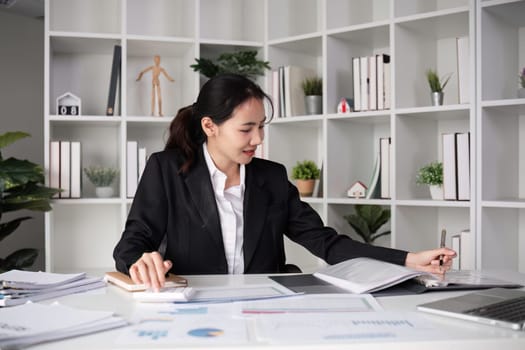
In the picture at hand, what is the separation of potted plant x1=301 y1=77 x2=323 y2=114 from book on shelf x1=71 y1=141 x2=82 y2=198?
1.23 m

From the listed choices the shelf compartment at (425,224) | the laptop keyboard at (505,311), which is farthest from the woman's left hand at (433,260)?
the shelf compartment at (425,224)

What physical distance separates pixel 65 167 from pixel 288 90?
1.24 metres

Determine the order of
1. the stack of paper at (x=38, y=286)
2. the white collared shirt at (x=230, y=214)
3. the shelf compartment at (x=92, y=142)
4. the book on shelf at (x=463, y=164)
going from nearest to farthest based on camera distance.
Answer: the stack of paper at (x=38, y=286), the white collared shirt at (x=230, y=214), the book on shelf at (x=463, y=164), the shelf compartment at (x=92, y=142)

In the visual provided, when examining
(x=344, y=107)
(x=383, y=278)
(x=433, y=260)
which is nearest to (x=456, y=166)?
(x=344, y=107)

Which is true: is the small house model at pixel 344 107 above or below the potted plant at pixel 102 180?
above

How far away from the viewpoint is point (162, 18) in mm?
3623

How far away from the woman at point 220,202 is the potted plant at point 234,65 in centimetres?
100

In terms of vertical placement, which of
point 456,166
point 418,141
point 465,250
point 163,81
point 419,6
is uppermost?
point 419,6

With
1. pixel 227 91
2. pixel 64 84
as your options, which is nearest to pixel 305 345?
pixel 227 91

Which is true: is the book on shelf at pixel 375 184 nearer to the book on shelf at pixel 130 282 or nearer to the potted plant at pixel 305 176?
the potted plant at pixel 305 176

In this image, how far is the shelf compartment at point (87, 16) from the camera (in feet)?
11.5

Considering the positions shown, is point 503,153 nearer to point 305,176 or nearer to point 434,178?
point 434,178

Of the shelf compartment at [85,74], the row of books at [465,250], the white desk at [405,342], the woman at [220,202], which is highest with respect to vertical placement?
the shelf compartment at [85,74]

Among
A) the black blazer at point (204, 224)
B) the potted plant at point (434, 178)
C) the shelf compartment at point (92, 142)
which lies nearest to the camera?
the black blazer at point (204, 224)
